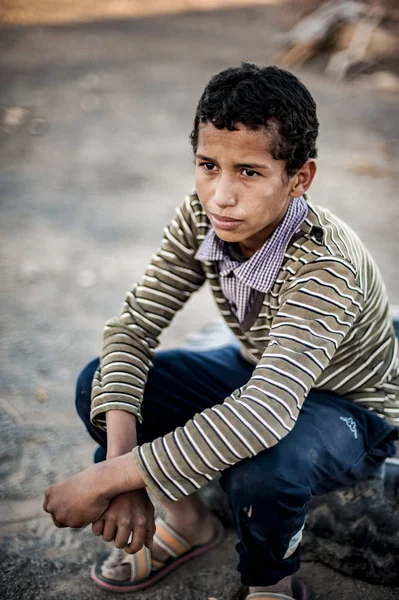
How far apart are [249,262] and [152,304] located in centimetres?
39

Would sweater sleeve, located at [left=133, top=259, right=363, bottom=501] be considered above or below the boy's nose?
below

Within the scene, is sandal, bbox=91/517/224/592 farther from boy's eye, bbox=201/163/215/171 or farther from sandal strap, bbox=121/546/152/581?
boy's eye, bbox=201/163/215/171

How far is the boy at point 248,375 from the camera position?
65.9 inches

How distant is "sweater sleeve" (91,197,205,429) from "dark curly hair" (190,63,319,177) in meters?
0.41

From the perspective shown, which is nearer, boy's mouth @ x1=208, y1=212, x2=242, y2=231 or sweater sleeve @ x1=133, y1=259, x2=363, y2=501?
sweater sleeve @ x1=133, y1=259, x2=363, y2=501

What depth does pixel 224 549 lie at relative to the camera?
224cm

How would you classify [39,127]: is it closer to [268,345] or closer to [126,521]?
[268,345]

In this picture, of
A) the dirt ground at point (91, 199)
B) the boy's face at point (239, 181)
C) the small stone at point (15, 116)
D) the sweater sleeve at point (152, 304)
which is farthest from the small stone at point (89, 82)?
the boy's face at point (239, 181)

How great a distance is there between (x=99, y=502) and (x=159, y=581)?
0.56 meters

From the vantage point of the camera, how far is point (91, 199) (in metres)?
4.92

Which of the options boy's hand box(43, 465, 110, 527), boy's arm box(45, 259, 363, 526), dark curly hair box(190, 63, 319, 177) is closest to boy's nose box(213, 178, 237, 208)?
dark curly hair box(190, 63, 319, 177)

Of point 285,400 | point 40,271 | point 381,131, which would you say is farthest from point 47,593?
point 381,131

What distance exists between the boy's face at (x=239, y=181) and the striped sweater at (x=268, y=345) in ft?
0.43

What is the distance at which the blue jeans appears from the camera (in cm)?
168
